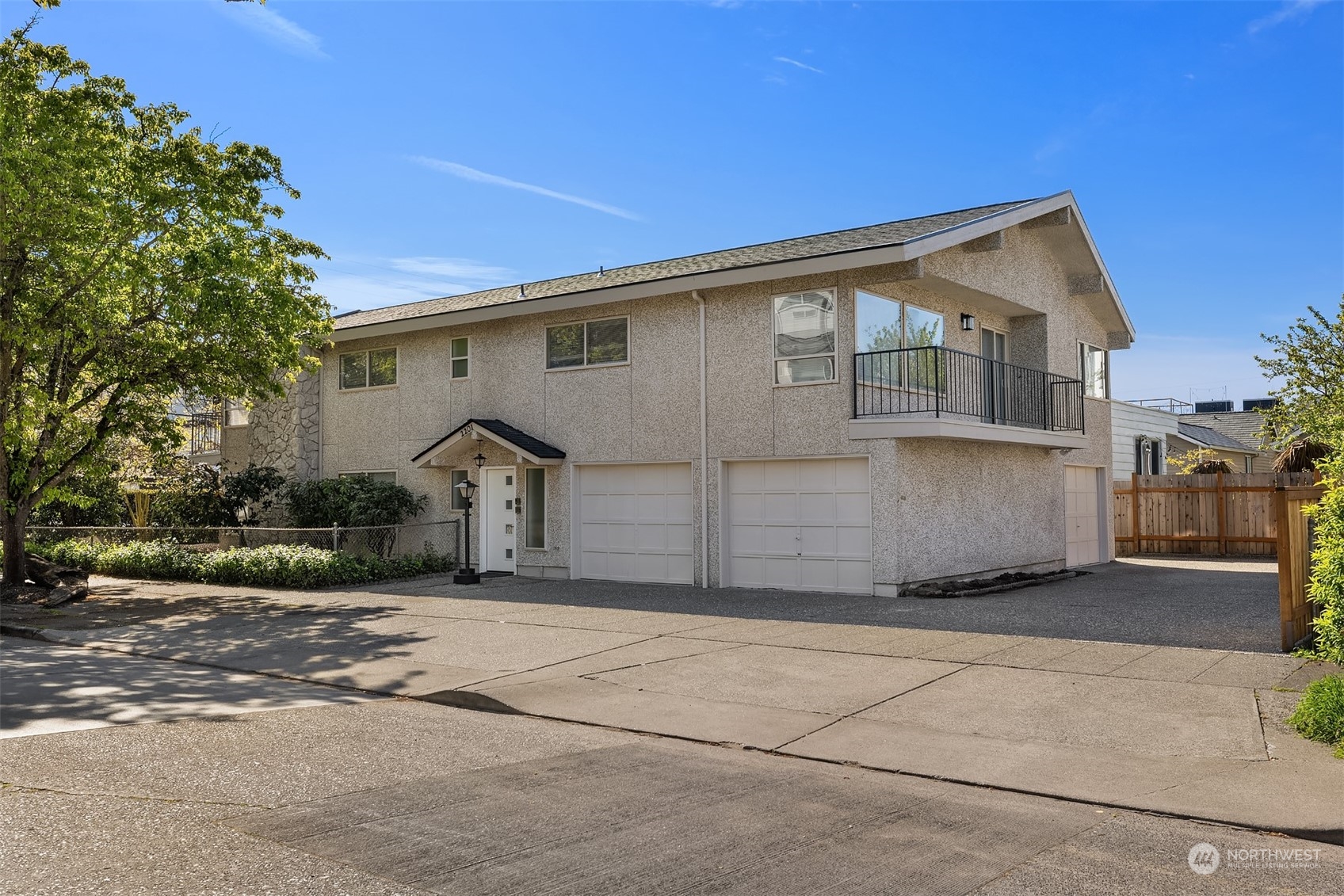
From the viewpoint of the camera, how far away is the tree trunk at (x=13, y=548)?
16.2m

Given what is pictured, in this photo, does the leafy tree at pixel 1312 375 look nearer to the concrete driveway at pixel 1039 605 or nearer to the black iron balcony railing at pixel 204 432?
the concrete driveway at pixel 1039 605

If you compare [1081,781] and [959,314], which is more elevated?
[959,314]

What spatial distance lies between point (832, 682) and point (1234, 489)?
18.7 meters

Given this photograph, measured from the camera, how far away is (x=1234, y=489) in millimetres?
24062

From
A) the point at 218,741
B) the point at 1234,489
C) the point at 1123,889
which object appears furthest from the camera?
the point at 1234,489

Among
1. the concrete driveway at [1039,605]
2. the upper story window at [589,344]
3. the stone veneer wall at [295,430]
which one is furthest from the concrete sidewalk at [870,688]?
the stone veneer wall at [295,430]

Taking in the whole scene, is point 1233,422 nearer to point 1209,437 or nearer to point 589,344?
→ point 1209,437

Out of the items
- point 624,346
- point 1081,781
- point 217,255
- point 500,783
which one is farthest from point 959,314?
point 500,783

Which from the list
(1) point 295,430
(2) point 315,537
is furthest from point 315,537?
(1) point 295,430

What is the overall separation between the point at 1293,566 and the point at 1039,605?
4461 millimetres

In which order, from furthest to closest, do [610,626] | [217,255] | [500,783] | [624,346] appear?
1. [624,346]
2. [217,255]
3. [610,626]
4. [500,783]

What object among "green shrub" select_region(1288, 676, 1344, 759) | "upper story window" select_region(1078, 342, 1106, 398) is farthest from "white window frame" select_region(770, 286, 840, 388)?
"green shrub" select_region(1288, 676, 1344, 759)

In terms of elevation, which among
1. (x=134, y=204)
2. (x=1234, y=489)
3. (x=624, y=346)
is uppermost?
(x=134, y=204)

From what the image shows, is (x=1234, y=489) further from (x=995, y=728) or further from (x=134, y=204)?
(x=134, y=204)
